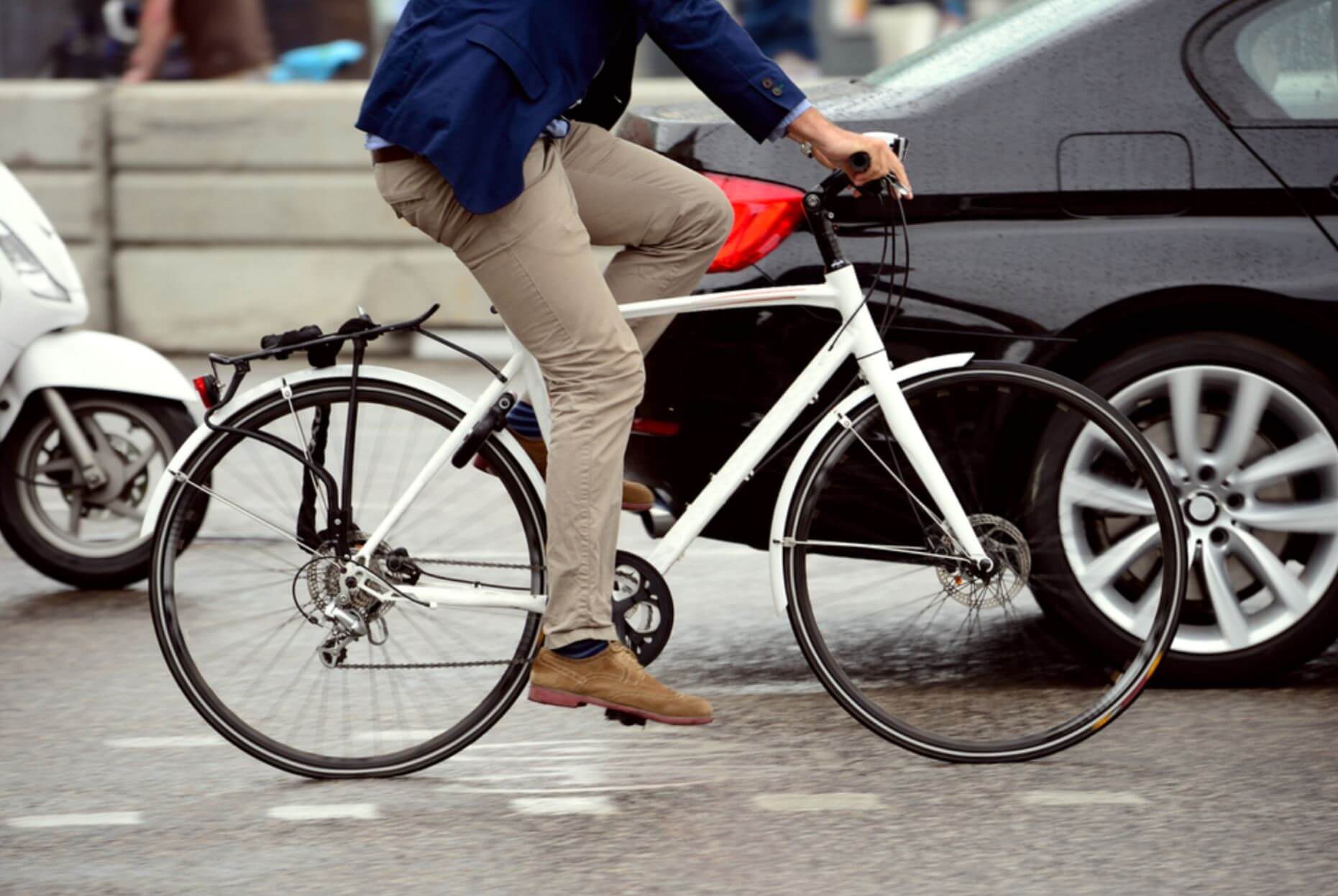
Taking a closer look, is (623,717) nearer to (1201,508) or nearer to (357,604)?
(357,604)

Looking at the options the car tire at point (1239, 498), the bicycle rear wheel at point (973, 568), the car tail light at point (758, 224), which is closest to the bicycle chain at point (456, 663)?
the bicycle rear wheel at point (973, 568)

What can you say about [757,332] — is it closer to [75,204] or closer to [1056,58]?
[1056,58]

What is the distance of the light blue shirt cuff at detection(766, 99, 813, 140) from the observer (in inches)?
154

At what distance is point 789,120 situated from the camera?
154 inches

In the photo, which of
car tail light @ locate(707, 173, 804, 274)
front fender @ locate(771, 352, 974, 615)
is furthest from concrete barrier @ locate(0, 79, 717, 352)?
front fender @ locate(771, 352, 974, 615)

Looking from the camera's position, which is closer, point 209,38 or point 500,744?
point 500,744

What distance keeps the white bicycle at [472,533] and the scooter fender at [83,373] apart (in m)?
1.69

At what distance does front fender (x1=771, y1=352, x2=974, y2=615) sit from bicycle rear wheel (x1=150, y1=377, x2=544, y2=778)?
1.48 feet

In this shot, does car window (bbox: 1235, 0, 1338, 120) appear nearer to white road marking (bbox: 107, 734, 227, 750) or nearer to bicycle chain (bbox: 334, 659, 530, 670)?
bicycle chain (bbox: 334, 659, 530, 670)

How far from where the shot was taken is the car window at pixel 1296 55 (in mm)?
4750

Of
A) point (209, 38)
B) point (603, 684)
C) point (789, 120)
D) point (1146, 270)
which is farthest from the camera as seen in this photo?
point (209, 38)

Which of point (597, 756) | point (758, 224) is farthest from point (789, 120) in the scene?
point (597, 756)

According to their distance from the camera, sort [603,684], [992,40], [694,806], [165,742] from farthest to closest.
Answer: [992,40] → [165,742] → [603,684] → [694,806]

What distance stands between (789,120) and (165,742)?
1807 millimetres
